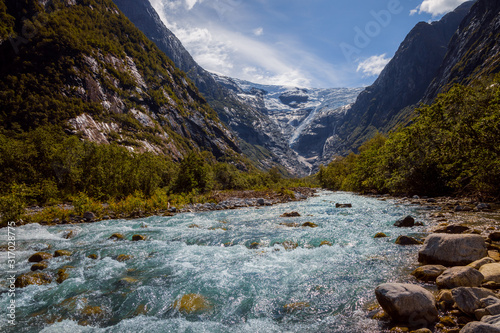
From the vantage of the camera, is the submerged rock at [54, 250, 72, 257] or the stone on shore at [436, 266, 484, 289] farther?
the submerged rock at [54, 250, 72, 257]

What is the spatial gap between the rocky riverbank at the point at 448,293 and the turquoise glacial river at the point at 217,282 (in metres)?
0.64

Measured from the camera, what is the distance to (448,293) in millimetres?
5957

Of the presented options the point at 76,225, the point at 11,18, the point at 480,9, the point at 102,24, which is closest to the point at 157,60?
the point at 102,24

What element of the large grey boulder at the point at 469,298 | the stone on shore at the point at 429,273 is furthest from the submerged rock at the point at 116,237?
the large grey boulder at the point at 469,298

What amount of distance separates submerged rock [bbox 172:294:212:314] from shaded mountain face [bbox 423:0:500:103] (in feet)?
591

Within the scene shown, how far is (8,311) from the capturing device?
23.6 feet

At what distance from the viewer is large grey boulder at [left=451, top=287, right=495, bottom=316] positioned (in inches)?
207

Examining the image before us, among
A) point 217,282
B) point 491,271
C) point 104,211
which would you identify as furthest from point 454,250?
point 104,211

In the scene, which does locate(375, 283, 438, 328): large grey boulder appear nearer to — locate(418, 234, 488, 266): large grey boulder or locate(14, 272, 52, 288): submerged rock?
locate(418, 234, 488, 266): large grey boulder

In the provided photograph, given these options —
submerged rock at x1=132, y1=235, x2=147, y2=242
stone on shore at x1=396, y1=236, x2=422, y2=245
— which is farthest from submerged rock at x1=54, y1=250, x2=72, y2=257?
stone on shore at x1=396, y1=236, x2=422, y2=245

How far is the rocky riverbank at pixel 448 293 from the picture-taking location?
16.8 ft

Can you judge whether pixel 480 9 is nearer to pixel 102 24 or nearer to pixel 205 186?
pixel 205 186

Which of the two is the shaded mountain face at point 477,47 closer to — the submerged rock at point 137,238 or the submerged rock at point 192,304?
the submerged rock at point 137,238

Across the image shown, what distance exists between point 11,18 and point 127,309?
14686cm
